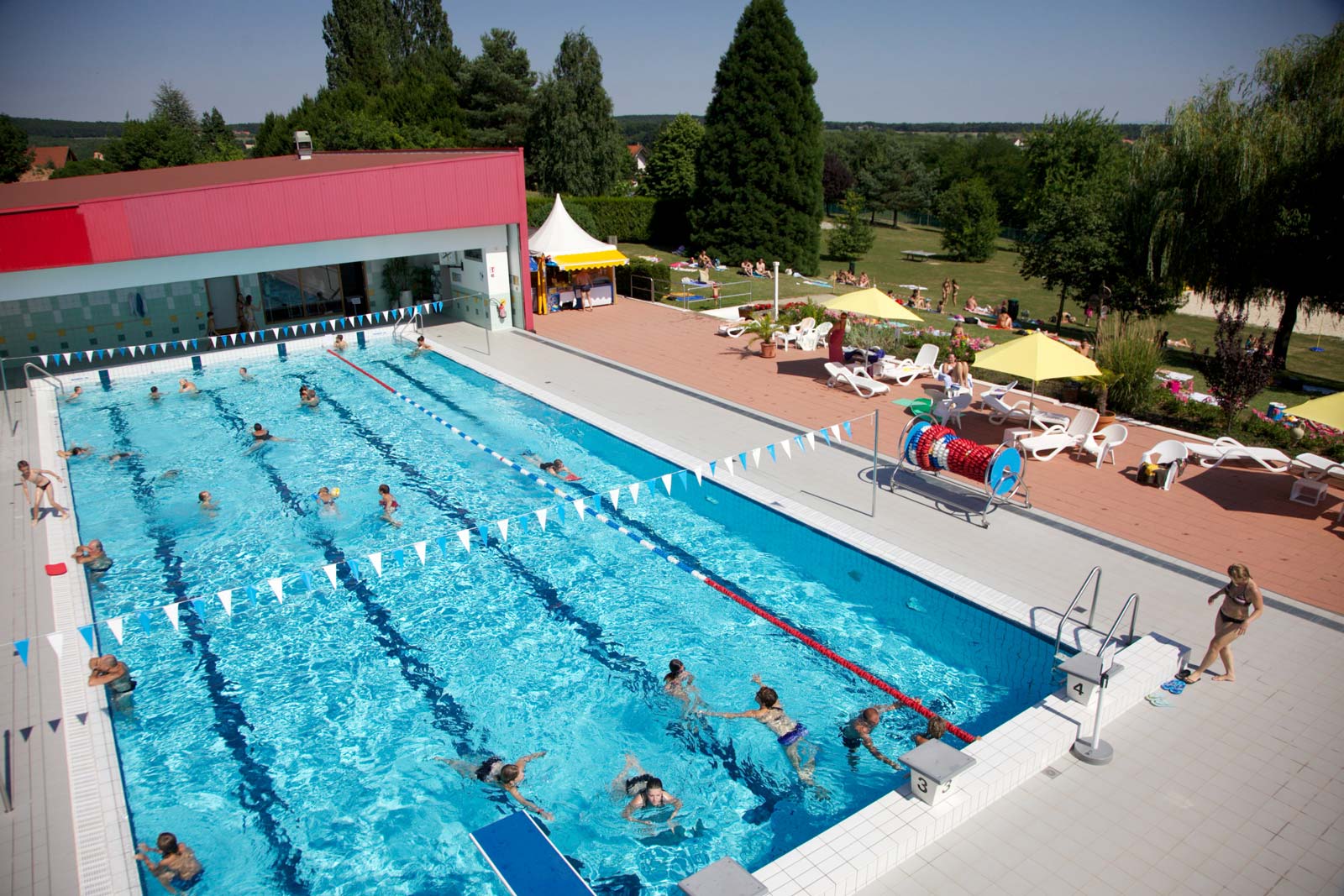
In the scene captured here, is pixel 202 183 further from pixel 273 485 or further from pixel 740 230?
pixel 740 230

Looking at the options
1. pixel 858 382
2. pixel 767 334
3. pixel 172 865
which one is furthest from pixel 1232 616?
pixel 767 334

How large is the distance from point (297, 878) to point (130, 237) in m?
15.2

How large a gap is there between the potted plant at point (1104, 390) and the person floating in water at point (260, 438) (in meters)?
14.0

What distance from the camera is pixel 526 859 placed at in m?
5.89

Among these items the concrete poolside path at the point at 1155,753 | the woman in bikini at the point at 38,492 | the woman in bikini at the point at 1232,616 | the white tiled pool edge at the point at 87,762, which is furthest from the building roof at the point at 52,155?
the woman in bikini at the point at 1232,616

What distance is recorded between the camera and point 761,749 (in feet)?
24.6

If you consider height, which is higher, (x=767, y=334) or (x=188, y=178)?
(x=188, y=178)

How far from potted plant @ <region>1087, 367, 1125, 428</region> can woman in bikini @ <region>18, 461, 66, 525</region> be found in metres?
15.9

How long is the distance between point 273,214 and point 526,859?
54.2 feet

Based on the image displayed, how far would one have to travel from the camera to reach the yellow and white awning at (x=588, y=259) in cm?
2288

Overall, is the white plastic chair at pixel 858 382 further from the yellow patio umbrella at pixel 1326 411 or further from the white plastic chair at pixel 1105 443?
the yellow patio umbrella at pixel 1326 411

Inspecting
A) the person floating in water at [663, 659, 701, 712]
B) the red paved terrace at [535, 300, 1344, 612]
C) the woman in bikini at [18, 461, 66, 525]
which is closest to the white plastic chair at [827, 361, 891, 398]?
the red paved terrace at [535, 300, 1344, 612]

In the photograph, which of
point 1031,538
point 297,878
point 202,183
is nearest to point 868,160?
point 202,183

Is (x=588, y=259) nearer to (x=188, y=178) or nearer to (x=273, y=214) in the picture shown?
(x=273, y=214)
